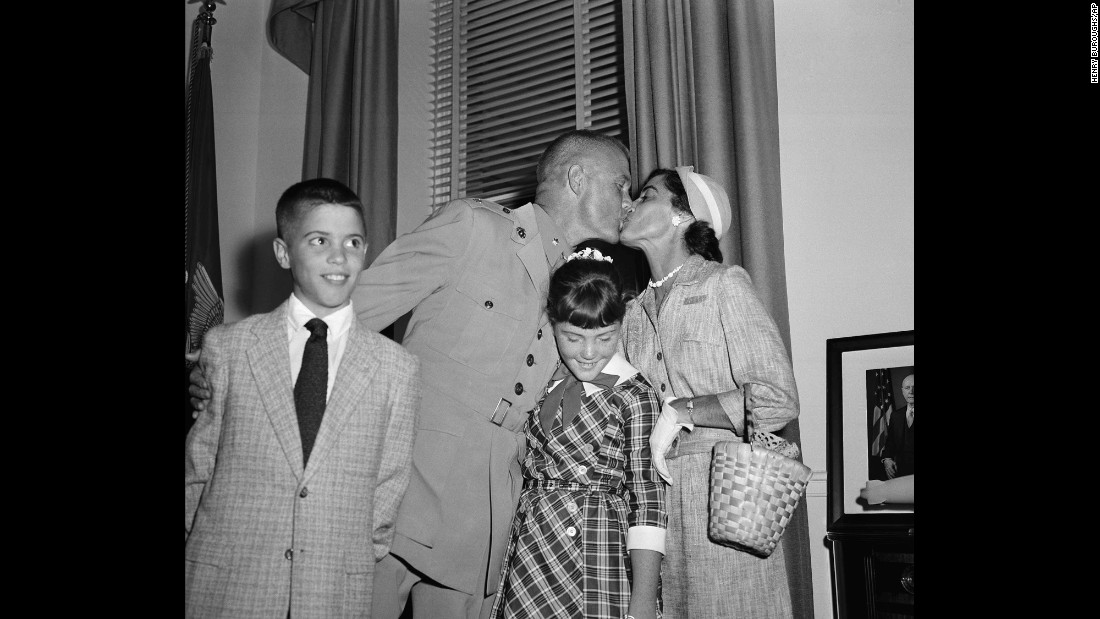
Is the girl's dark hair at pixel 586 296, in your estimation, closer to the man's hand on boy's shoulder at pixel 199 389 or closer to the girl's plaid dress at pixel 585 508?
the girl's plaid dress at pixel 585 508

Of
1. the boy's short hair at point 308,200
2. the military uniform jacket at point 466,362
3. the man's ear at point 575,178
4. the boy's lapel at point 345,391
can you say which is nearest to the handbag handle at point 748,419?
the military uniform jacket at point 466,362

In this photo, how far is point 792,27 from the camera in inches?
101

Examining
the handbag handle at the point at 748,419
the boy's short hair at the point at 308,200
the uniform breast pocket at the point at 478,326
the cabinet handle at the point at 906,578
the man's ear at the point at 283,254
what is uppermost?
the boy's short hair at the point at 308,200

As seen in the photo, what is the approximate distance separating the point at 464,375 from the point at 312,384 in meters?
0.42

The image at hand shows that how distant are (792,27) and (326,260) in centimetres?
154

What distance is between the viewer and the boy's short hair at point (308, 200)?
177 cm

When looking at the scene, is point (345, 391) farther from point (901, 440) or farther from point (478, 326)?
point (901, 440)

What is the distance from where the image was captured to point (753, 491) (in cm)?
192

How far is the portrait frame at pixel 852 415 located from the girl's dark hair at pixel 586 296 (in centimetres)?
75

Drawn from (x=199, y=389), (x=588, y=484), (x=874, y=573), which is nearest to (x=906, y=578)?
(x=874, y=573)

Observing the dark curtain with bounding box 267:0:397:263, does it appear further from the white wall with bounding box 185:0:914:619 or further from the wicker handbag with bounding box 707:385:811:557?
the wicker handbag with bounding box 707:385:811:557

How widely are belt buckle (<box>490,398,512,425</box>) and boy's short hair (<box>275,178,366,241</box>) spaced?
21.8 inches
